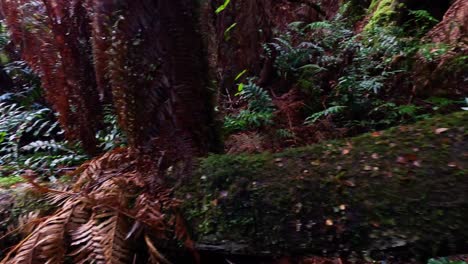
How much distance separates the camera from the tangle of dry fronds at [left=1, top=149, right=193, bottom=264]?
1552 mm

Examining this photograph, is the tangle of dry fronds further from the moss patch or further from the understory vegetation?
the moss patch

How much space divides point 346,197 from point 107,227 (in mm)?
967

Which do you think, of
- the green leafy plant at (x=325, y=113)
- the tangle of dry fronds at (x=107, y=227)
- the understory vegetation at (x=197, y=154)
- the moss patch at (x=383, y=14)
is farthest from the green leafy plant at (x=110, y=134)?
the moss patch at (x=383, y=14)

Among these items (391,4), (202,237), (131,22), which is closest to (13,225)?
(202,237)

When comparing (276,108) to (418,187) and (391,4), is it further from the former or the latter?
(391,4)

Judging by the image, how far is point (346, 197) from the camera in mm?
1420

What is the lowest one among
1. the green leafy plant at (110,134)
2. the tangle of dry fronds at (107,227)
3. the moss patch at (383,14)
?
the tangle of dry fronds at (107,227)

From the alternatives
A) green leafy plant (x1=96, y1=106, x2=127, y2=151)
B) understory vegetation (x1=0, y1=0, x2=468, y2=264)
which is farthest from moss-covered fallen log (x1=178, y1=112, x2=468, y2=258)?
green leafy plant (x1=96, y1=106, x2=127, y2=151)

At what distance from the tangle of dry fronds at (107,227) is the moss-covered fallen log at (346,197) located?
0.12 m

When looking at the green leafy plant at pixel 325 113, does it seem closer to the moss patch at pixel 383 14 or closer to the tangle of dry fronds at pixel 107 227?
the tangle of dry fronds at pixel 107 227

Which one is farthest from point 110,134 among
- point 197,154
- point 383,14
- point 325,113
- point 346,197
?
point 383,14

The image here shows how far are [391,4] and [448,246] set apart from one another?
3740 mm

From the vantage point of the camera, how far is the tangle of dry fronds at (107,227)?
155cm

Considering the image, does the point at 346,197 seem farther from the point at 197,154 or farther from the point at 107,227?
the point at 107,227
